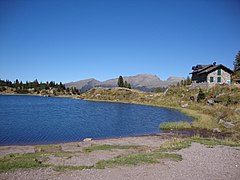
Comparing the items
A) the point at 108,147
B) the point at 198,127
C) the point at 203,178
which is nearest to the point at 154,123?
the point at 198,127

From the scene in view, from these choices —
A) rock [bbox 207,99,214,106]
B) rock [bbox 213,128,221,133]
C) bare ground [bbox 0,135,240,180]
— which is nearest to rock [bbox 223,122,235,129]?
rock [bbox 213,128,221,133]

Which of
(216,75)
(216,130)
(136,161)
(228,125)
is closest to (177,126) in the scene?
(216,130)

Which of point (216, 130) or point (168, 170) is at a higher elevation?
point (168, 170)

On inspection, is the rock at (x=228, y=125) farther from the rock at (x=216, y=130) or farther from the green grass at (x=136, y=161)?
the green grass at (x=136, y=161)

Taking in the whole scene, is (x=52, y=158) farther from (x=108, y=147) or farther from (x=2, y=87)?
(x=2, y=87)

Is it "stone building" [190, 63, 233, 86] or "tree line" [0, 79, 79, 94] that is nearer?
"stone building" [190, 63, 233, 86]

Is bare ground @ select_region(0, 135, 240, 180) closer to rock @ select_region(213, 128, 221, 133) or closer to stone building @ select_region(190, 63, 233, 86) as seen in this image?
rock @ select_region(213, 128, 221, 133)

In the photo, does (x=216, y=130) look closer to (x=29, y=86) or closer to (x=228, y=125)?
(x=228, y=125)

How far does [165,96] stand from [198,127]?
4956 cm

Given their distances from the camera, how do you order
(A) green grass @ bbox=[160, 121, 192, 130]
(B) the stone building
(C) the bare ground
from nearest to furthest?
(C) the bare ground < (A) green grass @ bbox=[160, 121, 192, 130] < (B) the stone building

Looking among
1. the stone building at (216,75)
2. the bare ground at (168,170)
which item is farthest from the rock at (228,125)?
the stone building at (216,75)

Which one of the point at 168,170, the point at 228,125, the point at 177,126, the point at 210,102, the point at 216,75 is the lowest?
the point at 177,126

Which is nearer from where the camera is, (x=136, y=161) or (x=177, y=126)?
(x=136, y=161)

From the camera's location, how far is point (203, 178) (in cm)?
1177
